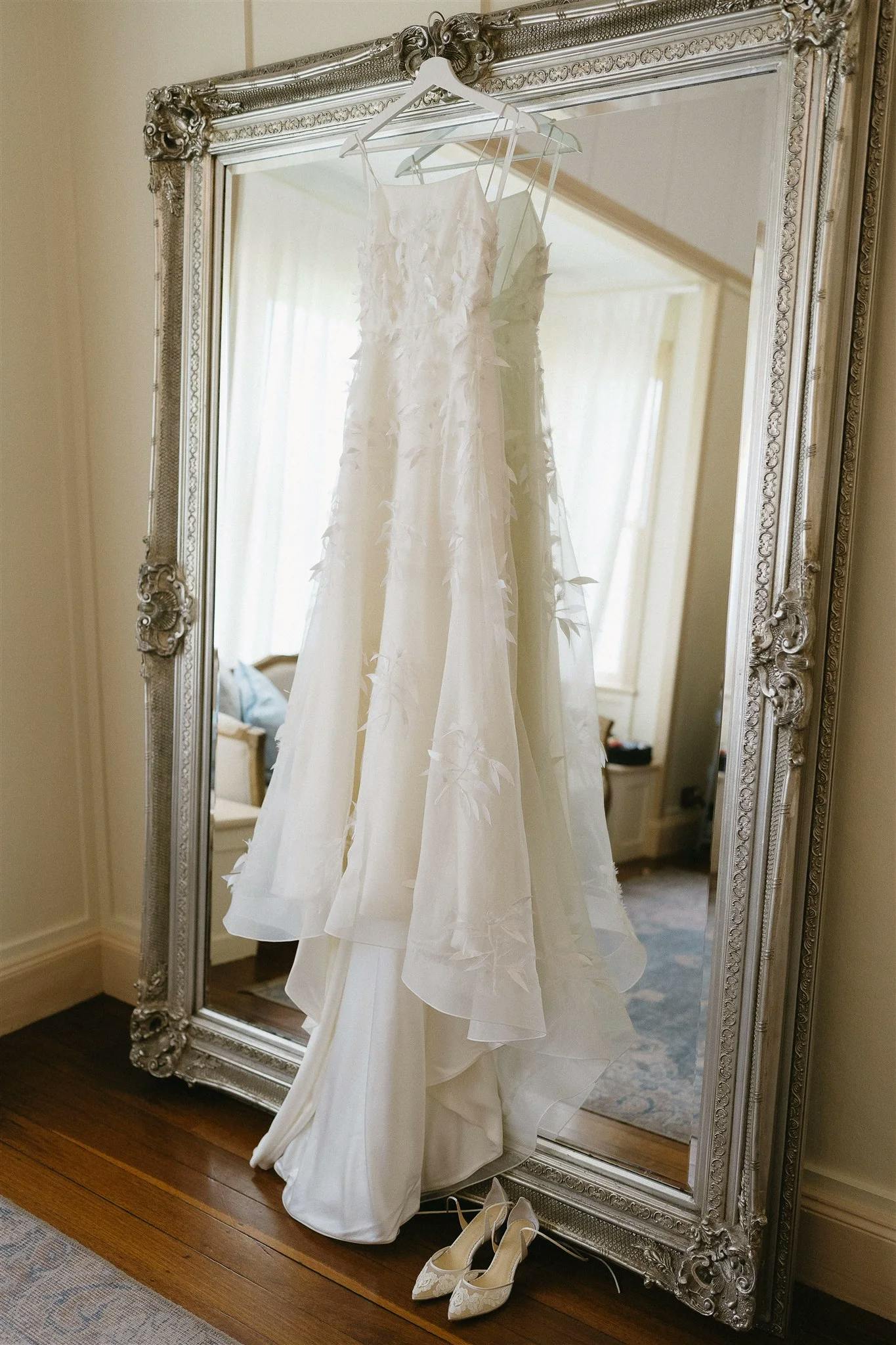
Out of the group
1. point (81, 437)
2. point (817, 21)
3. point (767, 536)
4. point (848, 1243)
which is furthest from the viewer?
point (81, 437)

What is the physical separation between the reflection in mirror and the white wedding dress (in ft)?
0.20

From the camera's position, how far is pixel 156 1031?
236 cm

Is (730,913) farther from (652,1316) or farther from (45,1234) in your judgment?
(45,1234)

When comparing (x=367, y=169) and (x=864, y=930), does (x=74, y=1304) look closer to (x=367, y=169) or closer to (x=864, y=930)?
(x=864, y=930)

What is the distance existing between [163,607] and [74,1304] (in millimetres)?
1300

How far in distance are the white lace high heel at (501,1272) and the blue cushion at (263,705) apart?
3.17 feet

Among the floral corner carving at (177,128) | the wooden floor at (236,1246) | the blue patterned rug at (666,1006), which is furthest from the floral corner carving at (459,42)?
the wooden floor at (236,1246)

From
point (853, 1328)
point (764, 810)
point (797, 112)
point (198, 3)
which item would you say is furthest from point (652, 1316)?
point (198, 3)

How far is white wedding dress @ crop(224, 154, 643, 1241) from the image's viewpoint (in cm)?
170

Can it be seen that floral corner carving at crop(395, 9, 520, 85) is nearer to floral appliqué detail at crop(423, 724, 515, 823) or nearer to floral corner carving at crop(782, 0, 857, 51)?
floral corner carving at crop(782, 0, 857, 51)

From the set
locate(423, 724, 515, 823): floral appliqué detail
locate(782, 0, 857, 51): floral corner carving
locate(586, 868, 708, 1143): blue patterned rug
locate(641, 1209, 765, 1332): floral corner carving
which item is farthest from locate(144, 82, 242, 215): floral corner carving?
locate(641, 1209, 765, 1332): floral corner carving

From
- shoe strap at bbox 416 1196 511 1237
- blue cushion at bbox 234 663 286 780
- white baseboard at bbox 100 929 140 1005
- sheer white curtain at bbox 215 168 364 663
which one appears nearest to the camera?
shoe strap at bbox 416 1196 511 1237

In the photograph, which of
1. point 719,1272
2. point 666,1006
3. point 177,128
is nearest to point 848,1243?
point 719,1272

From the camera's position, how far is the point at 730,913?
169 centimetres
